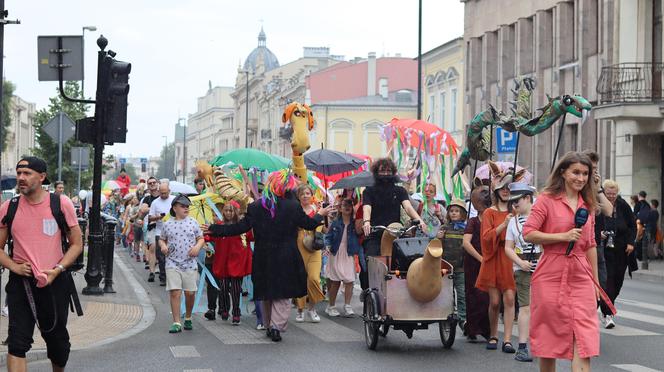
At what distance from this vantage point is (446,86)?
52906 millimetres

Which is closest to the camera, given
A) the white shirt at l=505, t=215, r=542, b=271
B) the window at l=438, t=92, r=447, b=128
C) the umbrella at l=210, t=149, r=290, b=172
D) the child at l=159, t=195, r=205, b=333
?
the white shirt at l=505, t=215, r=542, b=271

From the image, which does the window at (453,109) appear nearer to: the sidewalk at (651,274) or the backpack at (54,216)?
the sidewalk at (651,274)

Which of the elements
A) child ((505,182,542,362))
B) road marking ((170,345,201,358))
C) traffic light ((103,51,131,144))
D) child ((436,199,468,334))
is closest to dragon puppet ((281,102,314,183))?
child ((436,199,468,334))

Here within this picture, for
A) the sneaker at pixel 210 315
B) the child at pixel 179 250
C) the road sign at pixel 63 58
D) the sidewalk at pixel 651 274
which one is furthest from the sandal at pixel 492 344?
the sidewalk at pixel 651 274

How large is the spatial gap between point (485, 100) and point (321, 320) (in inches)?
1165

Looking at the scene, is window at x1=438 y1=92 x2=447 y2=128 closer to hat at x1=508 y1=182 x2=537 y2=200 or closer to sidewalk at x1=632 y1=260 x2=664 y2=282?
sidewalk at x1=632 y1=260 x2=664 y2=282

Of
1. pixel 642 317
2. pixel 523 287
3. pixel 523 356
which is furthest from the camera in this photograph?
pixel 642 317

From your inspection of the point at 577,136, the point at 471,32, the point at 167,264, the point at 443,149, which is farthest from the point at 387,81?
the point at 167,264

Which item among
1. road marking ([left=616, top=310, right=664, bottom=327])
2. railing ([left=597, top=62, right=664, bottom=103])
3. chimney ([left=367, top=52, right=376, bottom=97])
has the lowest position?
road marking ([left=616, top=310, right=664, bottom=327])

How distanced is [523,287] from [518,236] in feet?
1.70

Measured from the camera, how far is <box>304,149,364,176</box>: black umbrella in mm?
20359

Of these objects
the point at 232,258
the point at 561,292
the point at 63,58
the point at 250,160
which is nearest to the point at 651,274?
the point at 250,160

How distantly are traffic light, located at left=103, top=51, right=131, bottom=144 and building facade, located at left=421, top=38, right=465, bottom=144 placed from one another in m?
32.7

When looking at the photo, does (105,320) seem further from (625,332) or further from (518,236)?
(625,332)
